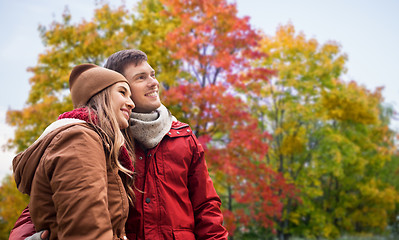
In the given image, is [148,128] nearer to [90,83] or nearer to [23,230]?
[90,83]

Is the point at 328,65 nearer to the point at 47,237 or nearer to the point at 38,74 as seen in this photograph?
the point at 38,74

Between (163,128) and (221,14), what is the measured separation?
8.61m

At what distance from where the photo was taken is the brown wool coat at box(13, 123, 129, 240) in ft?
4.45

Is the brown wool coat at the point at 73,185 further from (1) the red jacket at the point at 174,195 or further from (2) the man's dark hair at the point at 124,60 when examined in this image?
(2) the man's dark hair at the point at 124,60

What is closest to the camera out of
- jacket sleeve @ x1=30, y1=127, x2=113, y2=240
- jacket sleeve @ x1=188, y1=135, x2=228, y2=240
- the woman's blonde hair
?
Result: jacket sleeve @ x1=30, y1=127, x2=113, y2=240

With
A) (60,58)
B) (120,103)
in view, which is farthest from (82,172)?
(60,58)

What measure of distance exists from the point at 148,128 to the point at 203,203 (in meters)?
0.59

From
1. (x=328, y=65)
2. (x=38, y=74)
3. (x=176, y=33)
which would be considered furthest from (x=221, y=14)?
(x=328, y=65)

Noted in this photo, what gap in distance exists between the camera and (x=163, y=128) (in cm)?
225

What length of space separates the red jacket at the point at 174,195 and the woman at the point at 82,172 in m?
0.30

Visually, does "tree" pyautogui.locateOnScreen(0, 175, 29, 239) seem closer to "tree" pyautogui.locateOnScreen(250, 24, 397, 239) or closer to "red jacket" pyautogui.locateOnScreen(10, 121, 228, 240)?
"red jacket" pyautogui.locateOnScreen(10, 121, 228, 240)

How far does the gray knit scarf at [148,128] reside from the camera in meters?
2.17

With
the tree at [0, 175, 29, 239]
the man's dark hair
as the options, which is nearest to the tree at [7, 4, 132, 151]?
the tree at [0, 175, 29, 239]

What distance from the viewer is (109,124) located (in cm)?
171
